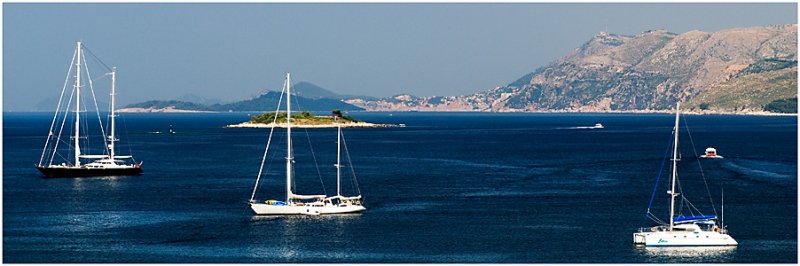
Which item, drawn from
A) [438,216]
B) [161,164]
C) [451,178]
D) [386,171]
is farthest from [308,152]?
[438,216]

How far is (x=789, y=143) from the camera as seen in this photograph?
597 ft

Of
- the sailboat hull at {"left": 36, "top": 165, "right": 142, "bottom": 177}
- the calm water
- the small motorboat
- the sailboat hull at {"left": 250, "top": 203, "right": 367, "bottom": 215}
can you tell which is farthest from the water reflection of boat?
the small motorboat

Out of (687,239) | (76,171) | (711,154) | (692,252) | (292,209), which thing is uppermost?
(711,154)

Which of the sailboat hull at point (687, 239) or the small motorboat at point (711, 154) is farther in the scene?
the small motorboat at point (711, 154)

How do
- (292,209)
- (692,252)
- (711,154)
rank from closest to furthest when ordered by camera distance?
1. (692,252)
2. (292,209)
3. (711,154)

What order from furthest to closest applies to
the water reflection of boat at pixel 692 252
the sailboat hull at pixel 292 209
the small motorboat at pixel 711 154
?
the small motorboat at pixel 711 154 → the sailboat hull at pixel 292 209 → the water reflection of boat at pixel 692 252

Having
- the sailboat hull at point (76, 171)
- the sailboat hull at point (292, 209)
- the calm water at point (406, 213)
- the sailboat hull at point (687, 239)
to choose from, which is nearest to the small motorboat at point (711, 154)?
the calm water at point (406, 213)

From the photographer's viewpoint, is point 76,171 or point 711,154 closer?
point 76,171

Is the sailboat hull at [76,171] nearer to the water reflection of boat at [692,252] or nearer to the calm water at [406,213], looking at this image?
the calm water at [406,213]

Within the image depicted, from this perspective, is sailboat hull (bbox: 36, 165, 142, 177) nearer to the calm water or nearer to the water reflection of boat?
the calm water

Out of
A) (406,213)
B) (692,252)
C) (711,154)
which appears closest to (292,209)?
(406,213)

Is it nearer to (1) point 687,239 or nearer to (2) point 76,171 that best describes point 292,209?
(1) point 687,239

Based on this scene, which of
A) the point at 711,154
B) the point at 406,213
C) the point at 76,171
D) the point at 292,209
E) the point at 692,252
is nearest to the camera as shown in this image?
the point at 692,252

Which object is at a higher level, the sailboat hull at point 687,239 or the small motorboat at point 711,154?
the small motorboat at point 711,154
